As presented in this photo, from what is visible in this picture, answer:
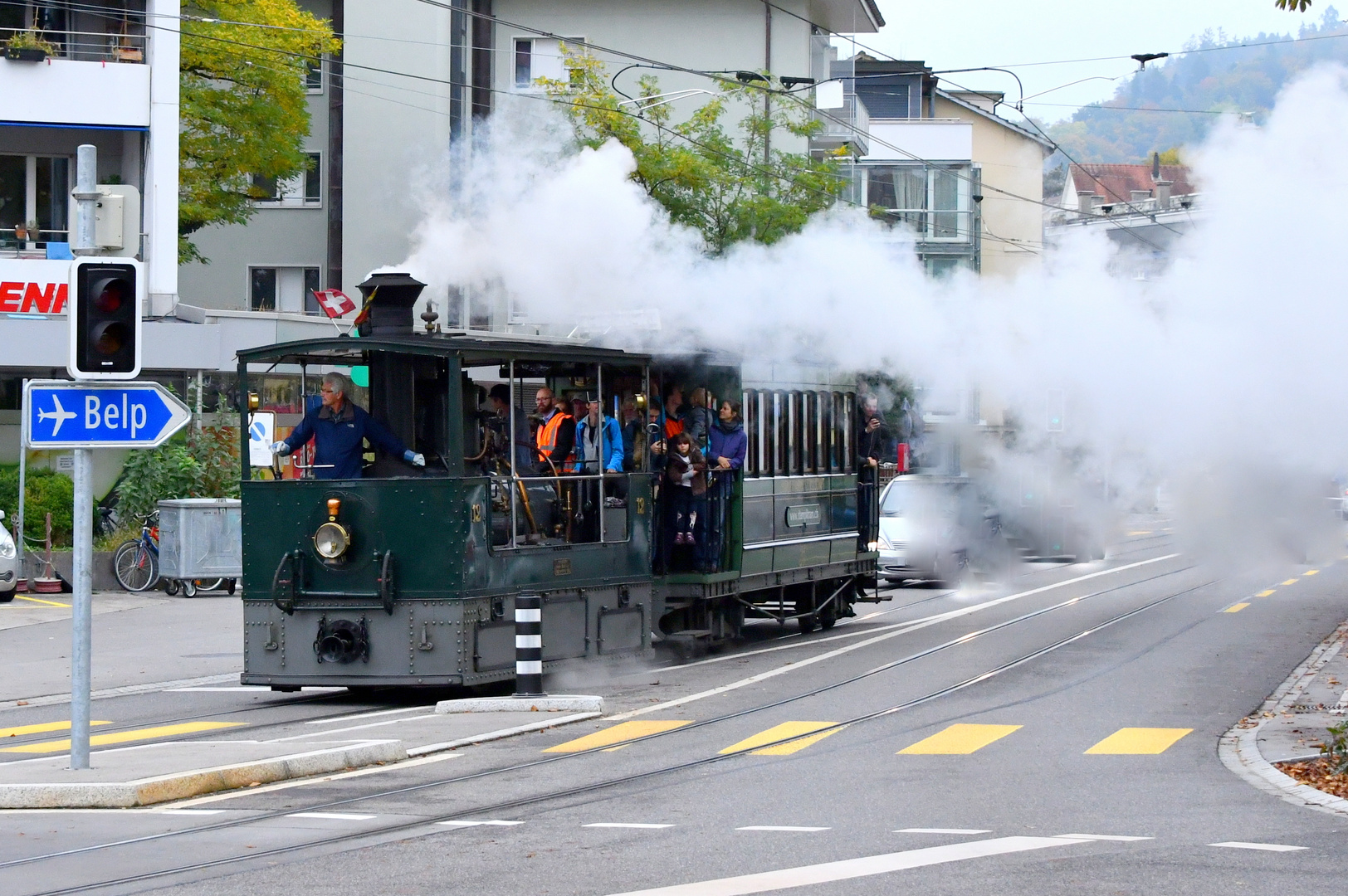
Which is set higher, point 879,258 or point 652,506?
point 879,258

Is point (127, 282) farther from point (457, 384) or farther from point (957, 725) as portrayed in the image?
point (957, 725)

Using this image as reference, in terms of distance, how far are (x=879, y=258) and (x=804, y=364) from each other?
1.91 m

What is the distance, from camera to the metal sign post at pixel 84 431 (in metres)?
9.58

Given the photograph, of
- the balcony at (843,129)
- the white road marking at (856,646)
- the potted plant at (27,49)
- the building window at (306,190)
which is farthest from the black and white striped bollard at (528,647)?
the building window at (306,190)

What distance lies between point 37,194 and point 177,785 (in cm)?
2369

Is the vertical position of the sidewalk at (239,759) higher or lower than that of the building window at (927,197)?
A: lower

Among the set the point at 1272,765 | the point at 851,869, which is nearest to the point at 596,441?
the point at 1272,765

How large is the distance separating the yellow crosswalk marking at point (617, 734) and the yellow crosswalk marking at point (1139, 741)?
117 inches

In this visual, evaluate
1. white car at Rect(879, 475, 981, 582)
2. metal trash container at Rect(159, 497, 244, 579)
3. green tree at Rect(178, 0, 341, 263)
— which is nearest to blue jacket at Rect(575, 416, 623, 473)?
white car at Rect(879, 475, 981, 582)

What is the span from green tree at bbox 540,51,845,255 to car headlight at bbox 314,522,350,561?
14.8 metres

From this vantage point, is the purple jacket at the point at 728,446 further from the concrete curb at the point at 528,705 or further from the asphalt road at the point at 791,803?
the concrete curb at the point at 528,705

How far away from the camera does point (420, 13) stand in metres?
37.0

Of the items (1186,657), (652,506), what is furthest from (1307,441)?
(652,506)

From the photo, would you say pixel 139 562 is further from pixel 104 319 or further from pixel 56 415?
pixel 104 319
